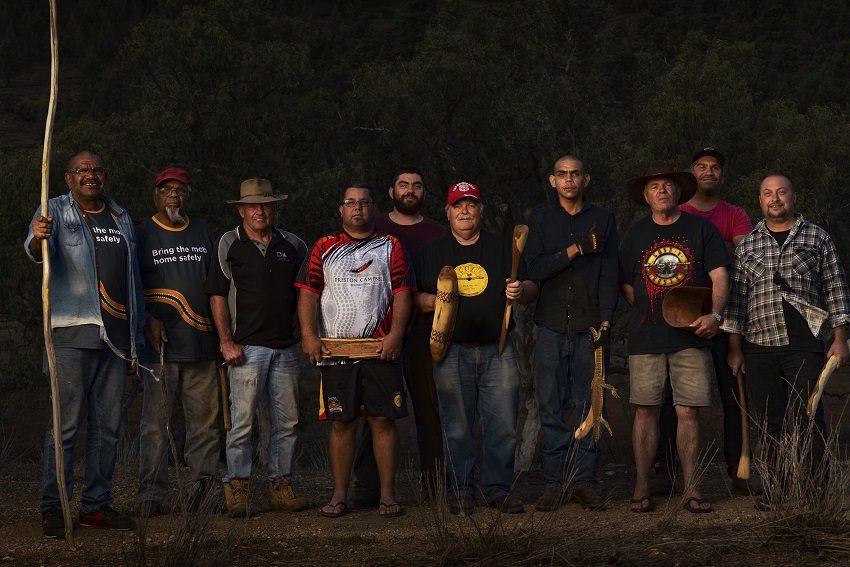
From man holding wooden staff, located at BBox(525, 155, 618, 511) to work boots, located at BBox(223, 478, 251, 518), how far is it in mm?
1774

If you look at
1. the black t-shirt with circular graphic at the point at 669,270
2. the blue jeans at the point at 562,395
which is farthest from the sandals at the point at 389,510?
the black t-shirt with circular graphic at the point at 669,270

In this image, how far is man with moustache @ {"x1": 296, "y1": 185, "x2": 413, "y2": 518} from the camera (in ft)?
23.7

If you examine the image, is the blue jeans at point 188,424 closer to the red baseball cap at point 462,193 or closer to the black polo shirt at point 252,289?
the black polo shirt at point 252,289

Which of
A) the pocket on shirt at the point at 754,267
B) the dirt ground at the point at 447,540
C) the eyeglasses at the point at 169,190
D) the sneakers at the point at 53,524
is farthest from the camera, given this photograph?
the eyeglasses at the point at 169,190

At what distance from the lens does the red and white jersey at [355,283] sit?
7.22 metres

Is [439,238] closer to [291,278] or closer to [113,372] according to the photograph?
[291,278]

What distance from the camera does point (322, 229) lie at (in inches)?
736

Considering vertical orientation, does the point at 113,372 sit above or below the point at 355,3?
below

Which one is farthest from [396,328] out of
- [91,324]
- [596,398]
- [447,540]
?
[91,324]

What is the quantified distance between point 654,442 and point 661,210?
55.4 inches

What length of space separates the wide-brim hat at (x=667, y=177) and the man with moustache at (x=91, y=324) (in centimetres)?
313

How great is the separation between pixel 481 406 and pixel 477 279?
31.0 inches

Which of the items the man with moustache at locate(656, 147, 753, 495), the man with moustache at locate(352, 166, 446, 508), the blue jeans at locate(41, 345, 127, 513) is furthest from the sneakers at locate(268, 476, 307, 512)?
the man with moustache at locate(656, 147, 753, 495)

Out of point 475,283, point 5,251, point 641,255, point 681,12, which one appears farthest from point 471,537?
point 681,12
